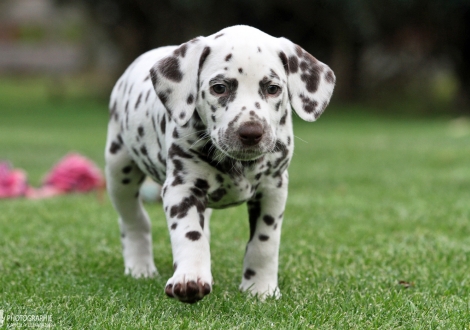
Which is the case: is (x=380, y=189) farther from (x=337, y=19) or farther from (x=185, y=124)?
(x=337, y=19)

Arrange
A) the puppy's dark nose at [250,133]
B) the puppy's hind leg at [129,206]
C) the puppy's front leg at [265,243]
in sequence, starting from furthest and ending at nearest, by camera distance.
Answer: the puppy's hind leg at [129,206] < the puppy's front leg at [265,243] < the puppy's dark nose at [250,133]

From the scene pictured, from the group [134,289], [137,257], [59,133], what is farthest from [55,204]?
[59,133]

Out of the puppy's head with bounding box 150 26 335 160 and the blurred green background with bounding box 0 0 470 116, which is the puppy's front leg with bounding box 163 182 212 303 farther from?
the blurred green background with bounding box 0 0 470 116

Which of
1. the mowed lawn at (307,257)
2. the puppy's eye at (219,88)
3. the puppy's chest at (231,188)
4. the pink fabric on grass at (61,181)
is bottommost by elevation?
the pink fabric on grass at (61,181)

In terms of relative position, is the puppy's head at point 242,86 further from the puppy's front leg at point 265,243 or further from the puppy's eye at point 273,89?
the puppy's front leg at point 265,243

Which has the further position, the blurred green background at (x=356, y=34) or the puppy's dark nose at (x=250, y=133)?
the blurred green background at (x=356, y=34)

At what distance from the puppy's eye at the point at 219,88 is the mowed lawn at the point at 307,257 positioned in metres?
1.08

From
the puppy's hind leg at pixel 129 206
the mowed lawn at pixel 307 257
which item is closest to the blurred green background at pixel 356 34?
the mowed lawn at pixel 307 257

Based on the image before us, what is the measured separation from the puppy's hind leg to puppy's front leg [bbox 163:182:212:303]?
1.05 metres

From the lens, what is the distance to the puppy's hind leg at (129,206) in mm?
4863

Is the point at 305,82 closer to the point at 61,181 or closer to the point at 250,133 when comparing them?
the point at 250,133

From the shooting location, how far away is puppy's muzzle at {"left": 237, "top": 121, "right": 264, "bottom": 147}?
3510mm

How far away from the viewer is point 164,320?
3.49m

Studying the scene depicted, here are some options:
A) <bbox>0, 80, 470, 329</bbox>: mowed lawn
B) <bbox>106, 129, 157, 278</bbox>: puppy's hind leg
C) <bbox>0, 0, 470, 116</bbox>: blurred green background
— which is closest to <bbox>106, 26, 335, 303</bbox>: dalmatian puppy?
<bbox>0, 80, 470, 329</bbox>: mowed lawn
